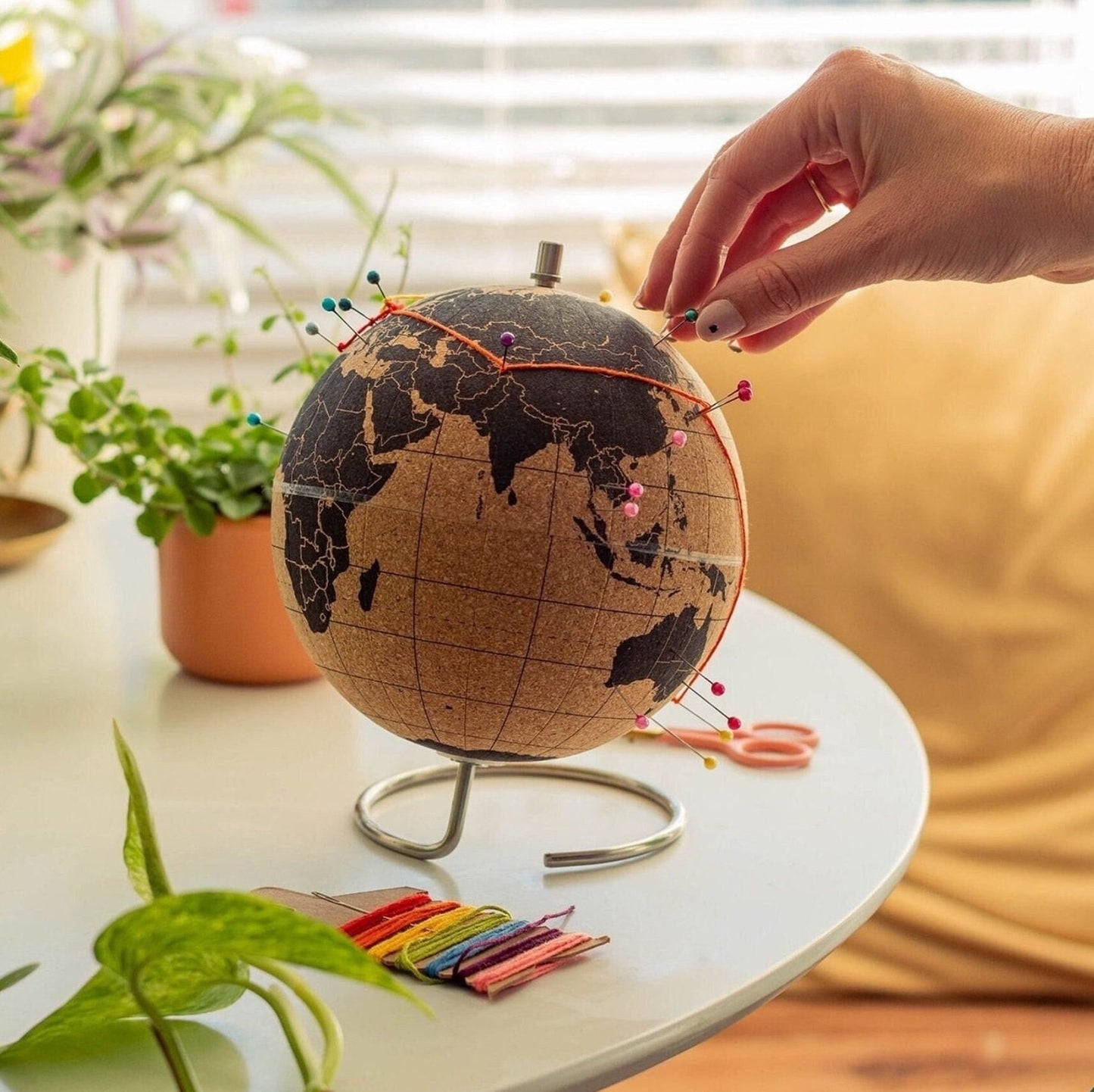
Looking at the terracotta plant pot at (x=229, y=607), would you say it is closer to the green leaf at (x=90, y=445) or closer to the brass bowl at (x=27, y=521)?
the green leaf at (x=90, y=445)

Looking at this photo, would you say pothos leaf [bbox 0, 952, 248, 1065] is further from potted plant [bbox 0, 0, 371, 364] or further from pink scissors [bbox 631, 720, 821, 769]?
potted plant [bbox 0, 0, 371, 364]

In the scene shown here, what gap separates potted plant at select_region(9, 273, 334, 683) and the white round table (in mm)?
35

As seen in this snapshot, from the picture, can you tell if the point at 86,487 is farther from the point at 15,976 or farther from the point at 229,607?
the point at 15,976

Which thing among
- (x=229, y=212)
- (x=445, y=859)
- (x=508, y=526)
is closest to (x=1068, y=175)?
(x=508, y=526)

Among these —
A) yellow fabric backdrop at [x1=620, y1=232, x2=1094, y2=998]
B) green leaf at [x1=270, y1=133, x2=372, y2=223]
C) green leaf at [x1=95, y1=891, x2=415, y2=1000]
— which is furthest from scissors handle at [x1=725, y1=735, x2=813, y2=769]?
green leaf at [x1=270, y1=133, x2=372, y2=223]

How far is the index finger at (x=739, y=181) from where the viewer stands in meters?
0.86

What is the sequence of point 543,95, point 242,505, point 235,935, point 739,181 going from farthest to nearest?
1. point 543,95
2. point 242,505
3. point 739,181
4. point 235,935

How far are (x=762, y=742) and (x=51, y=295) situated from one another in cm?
111

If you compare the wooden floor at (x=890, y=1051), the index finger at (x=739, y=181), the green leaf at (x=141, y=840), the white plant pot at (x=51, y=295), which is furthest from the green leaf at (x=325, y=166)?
the green leaf at (x=141, y=840)

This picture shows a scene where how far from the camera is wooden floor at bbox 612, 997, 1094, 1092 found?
1.38 meters

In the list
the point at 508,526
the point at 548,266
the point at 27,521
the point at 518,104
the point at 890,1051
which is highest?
the point at 518,104

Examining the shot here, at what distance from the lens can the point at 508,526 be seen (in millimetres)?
659

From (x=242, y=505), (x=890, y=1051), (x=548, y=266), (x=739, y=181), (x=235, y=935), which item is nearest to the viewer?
(x=235, y=935)

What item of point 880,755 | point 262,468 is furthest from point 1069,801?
point 262,468
